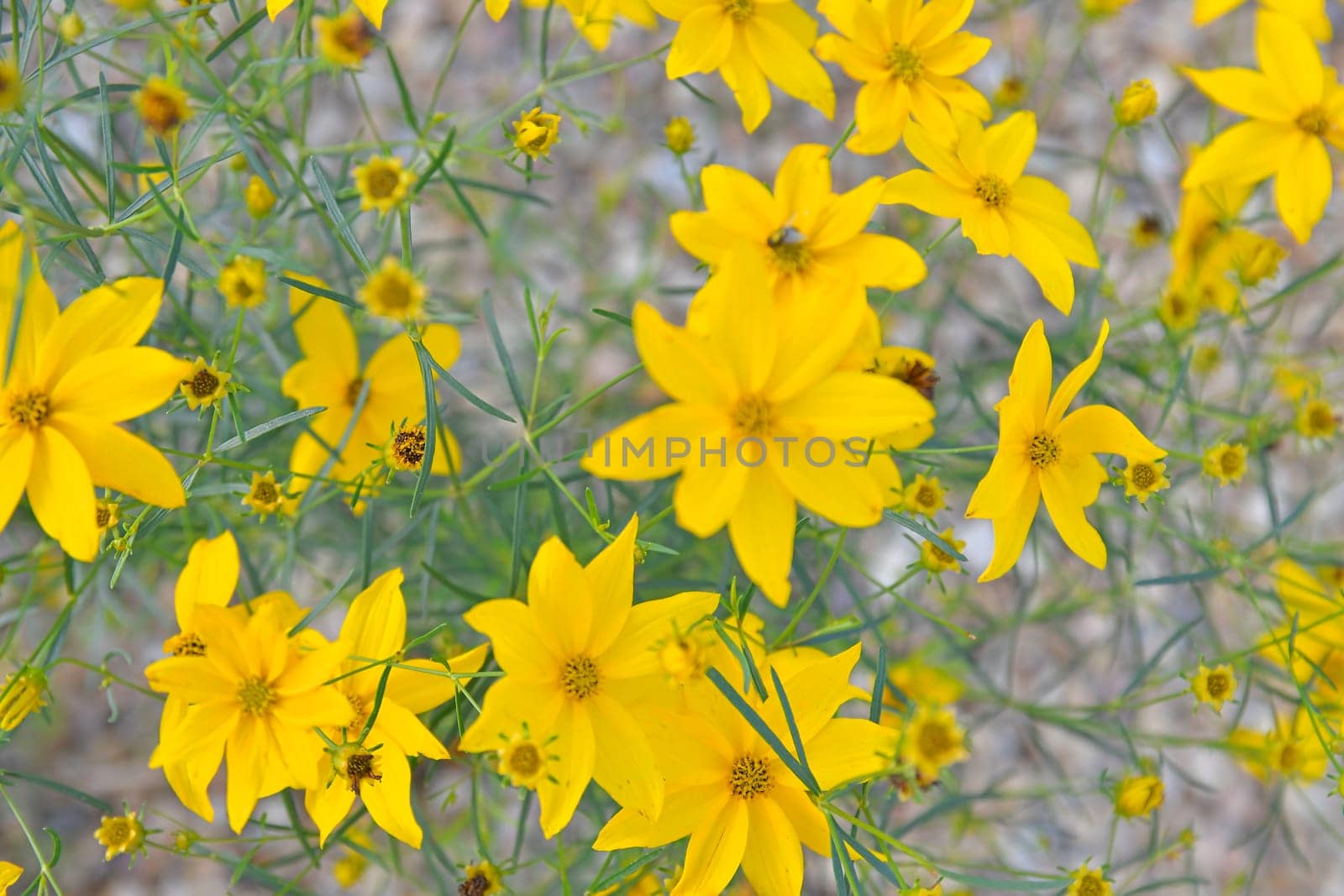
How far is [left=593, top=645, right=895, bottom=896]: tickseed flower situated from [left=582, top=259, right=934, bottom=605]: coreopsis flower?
21 centimetres

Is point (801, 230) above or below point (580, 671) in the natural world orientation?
above

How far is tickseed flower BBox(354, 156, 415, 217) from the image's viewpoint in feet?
2.92

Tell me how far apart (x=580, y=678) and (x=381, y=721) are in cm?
22

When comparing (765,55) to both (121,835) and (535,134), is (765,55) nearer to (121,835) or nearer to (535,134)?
(535,134)

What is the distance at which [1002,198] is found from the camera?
43.8 inches

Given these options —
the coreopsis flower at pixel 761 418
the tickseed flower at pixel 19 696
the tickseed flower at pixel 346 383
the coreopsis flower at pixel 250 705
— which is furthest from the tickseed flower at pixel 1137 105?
the tickseed flower at pixel 19 696

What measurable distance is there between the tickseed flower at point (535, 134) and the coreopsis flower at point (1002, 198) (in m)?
0.38

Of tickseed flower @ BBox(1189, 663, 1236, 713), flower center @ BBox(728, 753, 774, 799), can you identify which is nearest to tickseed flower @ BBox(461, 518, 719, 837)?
flower center @ BBox(728, 753, 774, 799)

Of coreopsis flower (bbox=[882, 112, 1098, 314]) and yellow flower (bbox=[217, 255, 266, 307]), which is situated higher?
coreopsis flower (bbox=[882, 112, 1098, 314])

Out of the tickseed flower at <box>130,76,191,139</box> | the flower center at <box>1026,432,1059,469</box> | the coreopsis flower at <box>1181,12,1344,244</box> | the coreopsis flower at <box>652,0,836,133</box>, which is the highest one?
the coreopsis flower at <box>1181,12,1344,244</box>

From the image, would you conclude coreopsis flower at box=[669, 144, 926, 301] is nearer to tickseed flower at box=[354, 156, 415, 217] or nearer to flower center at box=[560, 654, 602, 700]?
tickseed flower at box=[354, 156, 415, 217]

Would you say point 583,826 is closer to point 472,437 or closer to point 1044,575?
point 472,437

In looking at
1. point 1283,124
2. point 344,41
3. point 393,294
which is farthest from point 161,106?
point 1283,124

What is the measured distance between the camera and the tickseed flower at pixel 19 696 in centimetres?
102
